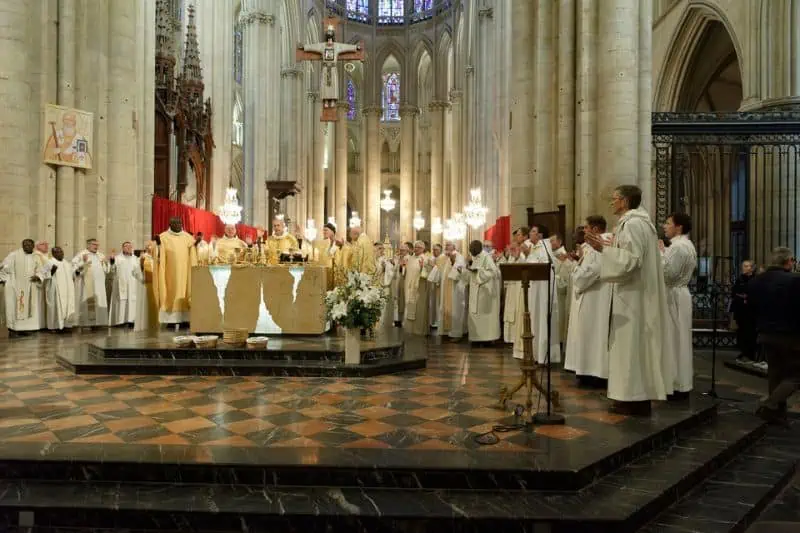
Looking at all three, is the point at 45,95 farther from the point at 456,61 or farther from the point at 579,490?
the point at 456,61

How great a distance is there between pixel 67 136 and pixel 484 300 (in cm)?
884

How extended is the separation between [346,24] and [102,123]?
103ft

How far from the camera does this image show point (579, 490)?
406 centimetres

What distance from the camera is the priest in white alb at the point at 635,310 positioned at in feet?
17.3

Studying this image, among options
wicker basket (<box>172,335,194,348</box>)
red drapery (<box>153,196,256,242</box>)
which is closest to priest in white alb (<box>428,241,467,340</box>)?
wicker basket (<box>172,335,194,348</box>)

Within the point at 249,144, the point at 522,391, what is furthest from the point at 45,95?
the point at 249,144

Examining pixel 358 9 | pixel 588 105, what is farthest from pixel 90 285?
pixel 358 9

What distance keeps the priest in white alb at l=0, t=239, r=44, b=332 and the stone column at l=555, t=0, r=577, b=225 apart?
366 inches

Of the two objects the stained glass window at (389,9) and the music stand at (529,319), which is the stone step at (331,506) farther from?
the stained glass window at (389,9)

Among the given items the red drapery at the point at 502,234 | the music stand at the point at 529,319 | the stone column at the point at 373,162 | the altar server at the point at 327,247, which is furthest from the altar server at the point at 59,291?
the stone column at the point at 373,162

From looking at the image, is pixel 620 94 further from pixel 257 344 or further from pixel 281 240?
pixel 257 344

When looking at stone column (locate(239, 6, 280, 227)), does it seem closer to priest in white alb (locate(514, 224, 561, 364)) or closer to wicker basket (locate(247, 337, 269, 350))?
wicker basket (locate(247, 337, 269, 350))

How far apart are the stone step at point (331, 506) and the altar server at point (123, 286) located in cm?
964

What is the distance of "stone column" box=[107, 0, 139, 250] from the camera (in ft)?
45.7
